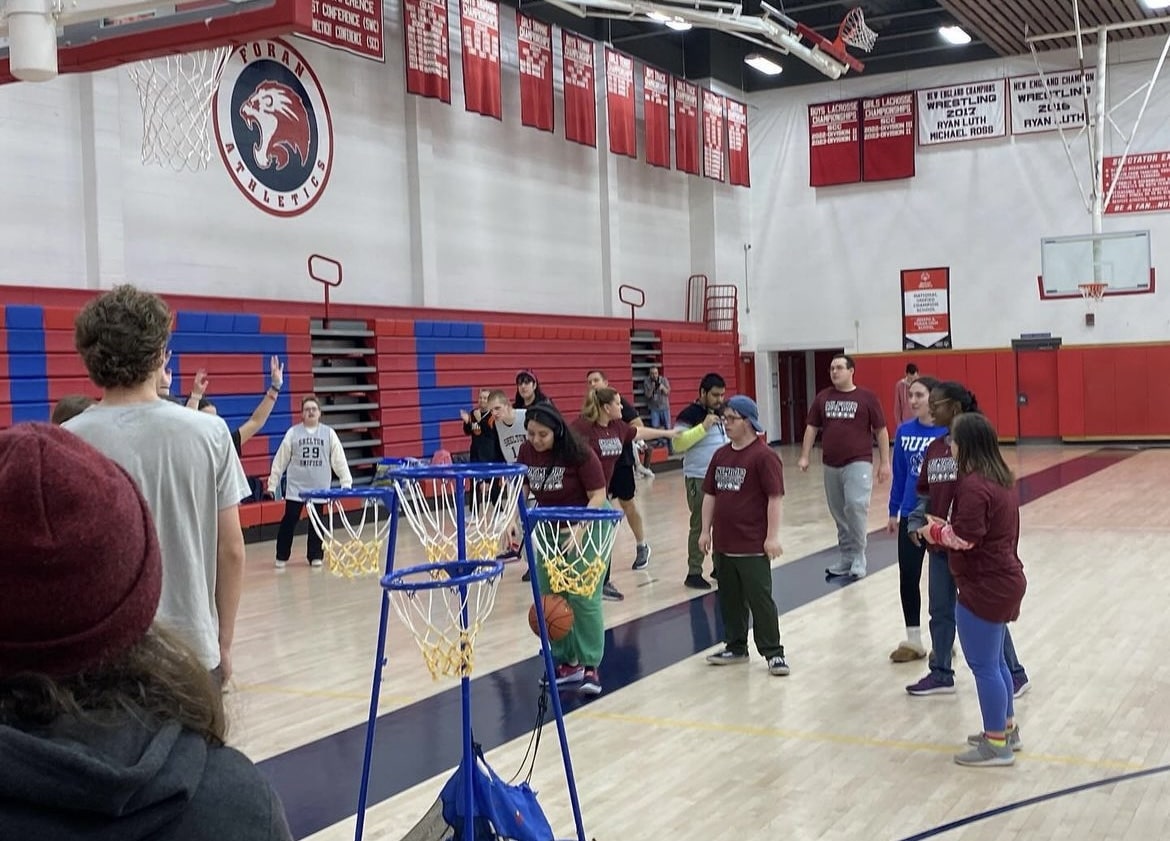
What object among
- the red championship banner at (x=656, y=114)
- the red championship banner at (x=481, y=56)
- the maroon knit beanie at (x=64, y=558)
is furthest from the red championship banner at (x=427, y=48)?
the maroon knit beanie at (x=64, y=558)

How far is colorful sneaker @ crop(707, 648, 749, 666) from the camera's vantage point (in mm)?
6770

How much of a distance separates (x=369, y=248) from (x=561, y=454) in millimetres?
9835

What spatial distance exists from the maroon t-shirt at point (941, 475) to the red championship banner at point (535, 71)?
41.1ft

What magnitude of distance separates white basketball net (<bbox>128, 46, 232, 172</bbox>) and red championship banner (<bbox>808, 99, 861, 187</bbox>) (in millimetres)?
14606

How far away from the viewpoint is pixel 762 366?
25578mm

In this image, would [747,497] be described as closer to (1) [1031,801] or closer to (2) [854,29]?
(1) [1031,801]

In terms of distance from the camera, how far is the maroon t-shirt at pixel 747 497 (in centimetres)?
651

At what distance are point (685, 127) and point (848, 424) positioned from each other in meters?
13.1

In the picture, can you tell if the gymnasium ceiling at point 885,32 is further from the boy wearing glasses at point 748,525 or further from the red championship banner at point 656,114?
the boy wearing glasses at point 748,525

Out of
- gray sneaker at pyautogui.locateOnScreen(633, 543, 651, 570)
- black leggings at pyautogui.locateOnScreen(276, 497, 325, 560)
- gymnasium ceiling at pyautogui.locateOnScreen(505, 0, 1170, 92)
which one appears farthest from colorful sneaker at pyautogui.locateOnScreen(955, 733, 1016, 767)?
gymnasium ceiling at pyautogui.locateOnScreen(505, 0, 1170, 92)

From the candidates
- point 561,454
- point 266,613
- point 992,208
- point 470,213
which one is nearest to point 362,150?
point 470,213

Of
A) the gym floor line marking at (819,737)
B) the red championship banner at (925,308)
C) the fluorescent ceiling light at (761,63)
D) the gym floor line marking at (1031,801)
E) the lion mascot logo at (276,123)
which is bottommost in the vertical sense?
the gym floor line marking at (819,737)

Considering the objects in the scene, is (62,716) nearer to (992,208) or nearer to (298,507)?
(298,507)

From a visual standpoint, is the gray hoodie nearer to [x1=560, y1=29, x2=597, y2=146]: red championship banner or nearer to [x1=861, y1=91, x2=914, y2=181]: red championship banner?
[x1=560, y1=29, x2=597, y2=146]: red championship banner
